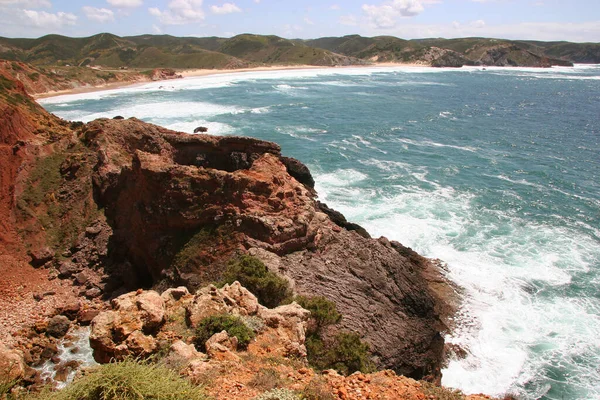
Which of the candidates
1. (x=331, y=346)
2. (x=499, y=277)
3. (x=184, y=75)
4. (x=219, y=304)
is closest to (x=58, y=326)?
(x=219, y=304)

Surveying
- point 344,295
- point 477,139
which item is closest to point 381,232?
point 344,295

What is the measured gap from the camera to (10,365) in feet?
31.4

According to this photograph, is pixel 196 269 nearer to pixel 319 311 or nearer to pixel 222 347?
pixel 319 311

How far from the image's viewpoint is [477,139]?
192 ft

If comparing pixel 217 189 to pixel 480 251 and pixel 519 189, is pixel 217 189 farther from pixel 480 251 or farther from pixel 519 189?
pixel 519 189

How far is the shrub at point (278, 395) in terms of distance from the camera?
29.2ft

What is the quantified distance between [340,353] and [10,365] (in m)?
9.79

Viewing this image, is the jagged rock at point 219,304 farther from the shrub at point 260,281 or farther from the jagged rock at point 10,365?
the jagged rock at point 10,365

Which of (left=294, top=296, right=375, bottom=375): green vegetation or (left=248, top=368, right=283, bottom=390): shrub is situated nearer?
(left=248, top=368, right=283, bottom=390): shrub

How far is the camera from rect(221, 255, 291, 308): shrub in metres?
16.0

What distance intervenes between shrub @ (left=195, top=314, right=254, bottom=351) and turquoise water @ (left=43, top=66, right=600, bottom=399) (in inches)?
472

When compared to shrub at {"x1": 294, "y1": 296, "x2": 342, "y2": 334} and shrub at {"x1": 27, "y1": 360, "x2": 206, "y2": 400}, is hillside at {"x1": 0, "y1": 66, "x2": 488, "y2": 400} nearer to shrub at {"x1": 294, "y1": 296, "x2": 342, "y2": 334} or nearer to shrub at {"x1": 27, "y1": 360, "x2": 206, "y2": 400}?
shrub at {"x1": 294, "y1": 296, "x2": 342, "y2": 334}

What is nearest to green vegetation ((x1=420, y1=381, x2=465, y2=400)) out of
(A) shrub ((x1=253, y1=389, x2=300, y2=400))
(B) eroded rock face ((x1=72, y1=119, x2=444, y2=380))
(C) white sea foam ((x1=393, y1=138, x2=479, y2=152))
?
(A) shrub ((x1=253, y1=389, x2=300, y2=400))

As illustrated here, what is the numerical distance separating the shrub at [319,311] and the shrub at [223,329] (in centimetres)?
379
